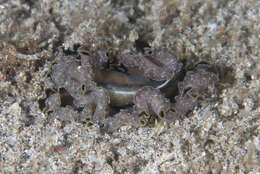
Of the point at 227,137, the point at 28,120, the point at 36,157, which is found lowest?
the point at 36,157

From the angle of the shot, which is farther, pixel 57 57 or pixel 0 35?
pixel 0 35

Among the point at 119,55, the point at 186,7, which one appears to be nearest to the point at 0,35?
the point at 119,55

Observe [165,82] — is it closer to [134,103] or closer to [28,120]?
[134,103]

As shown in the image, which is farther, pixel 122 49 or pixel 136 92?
pixel 122 49

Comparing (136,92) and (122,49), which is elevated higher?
(122,49)
